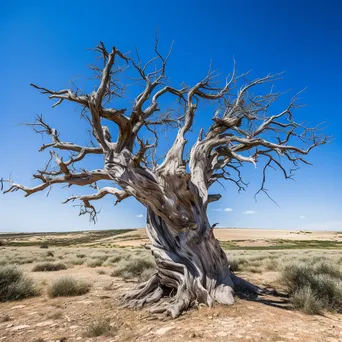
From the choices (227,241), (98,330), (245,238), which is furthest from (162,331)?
(245,238)

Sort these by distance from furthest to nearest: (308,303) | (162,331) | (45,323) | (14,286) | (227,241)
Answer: (227,241) < (14,286) < (308,303) < (45,323) < (162,331)

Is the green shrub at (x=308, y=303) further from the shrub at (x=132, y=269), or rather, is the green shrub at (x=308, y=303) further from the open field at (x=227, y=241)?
the open field at (x=227, y=241)

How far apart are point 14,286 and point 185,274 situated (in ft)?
17.7

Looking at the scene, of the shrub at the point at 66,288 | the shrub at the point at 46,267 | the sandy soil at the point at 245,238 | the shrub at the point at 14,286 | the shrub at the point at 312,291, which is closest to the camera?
the shrub at the point at 312,291

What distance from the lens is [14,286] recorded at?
8.14 metres

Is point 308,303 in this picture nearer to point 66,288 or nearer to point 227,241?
point 66,288

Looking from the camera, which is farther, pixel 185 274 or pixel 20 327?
pixel 185 274

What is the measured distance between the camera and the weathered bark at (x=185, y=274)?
240 inches

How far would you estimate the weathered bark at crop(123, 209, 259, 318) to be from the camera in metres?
6.09

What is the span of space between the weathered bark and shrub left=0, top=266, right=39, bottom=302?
11.2 ft

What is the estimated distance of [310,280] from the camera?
7.27 metres

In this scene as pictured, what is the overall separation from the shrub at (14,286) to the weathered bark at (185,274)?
11.2 ft

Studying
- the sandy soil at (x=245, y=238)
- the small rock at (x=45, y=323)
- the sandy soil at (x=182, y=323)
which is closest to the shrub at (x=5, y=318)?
the sandy soil at (x=182, y=323)

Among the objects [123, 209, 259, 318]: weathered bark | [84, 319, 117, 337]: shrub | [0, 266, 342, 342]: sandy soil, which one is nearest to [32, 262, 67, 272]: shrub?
[0, 266, 342, 342]: sandy soil
